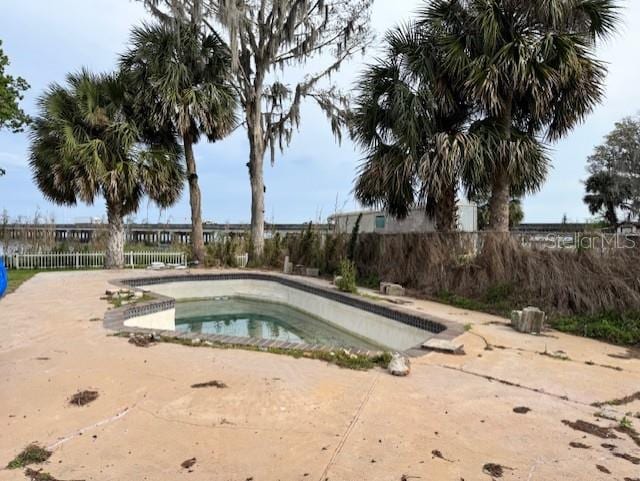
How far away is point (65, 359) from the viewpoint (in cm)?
397

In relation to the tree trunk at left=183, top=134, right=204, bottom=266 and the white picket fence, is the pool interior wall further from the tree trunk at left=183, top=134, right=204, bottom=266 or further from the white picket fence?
the white picket fence

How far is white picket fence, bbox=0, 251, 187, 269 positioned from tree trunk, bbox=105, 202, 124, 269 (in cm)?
98

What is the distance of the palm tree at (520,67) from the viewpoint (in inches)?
289

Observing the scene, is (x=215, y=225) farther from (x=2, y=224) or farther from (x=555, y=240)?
(x=555, y=240)

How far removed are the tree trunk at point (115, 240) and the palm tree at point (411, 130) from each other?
302 inches

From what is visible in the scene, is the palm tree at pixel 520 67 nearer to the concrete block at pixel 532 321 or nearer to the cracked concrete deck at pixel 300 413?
the concrete block at pixel 532 321

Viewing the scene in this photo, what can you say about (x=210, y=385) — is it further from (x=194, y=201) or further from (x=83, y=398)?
(x=194, y=201)

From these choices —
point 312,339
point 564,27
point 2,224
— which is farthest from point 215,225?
point 564,27

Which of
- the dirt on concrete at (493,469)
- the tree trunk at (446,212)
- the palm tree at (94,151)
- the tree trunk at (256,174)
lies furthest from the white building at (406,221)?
the dirt on concrete at (493,469)

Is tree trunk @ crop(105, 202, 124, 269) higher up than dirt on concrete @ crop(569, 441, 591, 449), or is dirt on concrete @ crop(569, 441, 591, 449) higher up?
tree trunk @ crop(105, 202, 124, 269)

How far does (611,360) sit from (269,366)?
138 inches

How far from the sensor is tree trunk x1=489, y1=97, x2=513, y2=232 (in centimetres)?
782

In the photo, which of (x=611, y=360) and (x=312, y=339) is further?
(x=312, y=339)

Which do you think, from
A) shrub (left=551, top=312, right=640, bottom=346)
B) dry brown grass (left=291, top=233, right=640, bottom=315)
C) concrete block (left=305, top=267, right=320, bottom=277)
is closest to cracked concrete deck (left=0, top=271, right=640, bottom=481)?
shrub (left=551, top=312, right=640, bottom=346)
